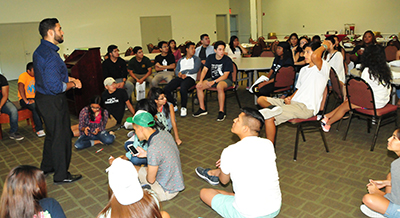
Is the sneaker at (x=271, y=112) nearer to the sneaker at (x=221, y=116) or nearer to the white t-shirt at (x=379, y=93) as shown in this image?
the white t-shirt at (x=379, y=93)

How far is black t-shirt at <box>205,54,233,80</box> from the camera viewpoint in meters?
6.12

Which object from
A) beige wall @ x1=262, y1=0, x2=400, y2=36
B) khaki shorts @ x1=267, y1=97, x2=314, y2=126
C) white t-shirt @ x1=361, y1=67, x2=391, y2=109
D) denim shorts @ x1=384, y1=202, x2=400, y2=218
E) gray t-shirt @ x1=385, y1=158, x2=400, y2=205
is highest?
beige wall @ x1=262, y1=0, x2=400, y2=36

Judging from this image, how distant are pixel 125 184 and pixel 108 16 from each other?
13774 mm

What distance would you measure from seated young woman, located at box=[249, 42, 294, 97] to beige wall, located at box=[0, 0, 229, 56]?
390 inches

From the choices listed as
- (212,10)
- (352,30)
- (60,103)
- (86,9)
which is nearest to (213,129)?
(60,103)

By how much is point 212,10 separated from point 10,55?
10217 mm

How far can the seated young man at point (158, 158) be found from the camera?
2881 millimetres

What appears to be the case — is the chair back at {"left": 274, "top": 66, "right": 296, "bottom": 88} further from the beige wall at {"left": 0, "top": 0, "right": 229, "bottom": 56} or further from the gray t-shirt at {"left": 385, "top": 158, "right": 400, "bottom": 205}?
the beige wall at {"left": 0, "top": 0, "right": 229, "bottom": 56}

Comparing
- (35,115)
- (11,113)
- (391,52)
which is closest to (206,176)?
(35,115)

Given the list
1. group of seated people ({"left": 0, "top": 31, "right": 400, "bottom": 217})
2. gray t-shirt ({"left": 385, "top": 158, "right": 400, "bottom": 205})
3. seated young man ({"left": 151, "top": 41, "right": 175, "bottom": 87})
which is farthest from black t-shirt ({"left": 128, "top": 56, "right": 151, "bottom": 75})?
gray t-shirt ({"left": 385, "top": 158, "right": 400, "bottom": 205})

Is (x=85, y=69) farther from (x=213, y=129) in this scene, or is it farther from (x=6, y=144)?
(x=213, y=129)

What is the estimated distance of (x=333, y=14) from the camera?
1493 centimetres

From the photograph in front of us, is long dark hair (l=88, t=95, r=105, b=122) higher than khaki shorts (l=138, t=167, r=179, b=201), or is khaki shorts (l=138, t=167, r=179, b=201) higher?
long dark hair (l=88, t=95, r=105, b=122)

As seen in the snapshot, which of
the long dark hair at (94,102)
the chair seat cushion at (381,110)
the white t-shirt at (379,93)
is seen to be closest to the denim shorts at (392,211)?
the chair seat cushion at (381,110)
